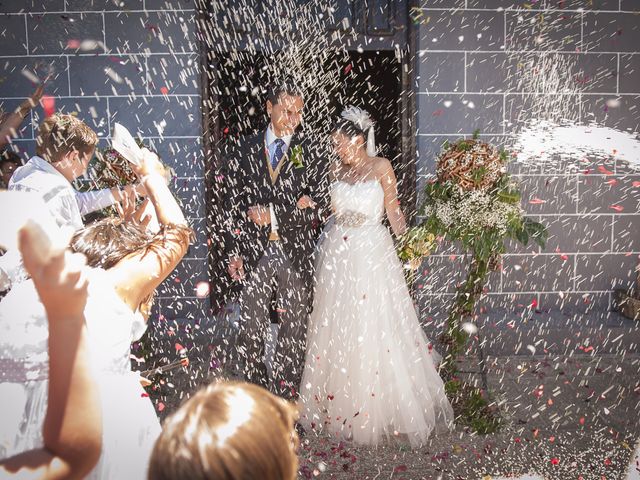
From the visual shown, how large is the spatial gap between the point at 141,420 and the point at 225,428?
0.65 metres

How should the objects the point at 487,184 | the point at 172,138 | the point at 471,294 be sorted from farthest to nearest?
the point at 172,138 < the point at 471,294 < the point at 487,184

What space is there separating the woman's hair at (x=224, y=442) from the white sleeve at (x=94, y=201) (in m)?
2.30

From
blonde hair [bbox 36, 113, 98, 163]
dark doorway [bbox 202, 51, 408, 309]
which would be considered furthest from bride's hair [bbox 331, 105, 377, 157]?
blonde hair [bbox 36, 113, 98, 163]

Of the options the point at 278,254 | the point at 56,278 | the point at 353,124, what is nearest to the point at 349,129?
the point at 353,124

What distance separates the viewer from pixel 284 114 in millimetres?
3510

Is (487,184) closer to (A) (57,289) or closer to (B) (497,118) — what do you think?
(B) (497,118)

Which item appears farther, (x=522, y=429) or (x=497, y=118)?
(x=497, y=118)

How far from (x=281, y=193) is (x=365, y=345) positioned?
102cm

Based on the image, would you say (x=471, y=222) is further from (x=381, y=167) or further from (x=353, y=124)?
(x=353, y=124)

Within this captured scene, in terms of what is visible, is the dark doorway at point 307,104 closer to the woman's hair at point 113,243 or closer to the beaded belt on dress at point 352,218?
the beaded belt on dress at point 352,218

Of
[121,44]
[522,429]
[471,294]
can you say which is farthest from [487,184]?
[121,44]

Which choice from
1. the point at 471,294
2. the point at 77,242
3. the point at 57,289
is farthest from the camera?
the point at 471,294

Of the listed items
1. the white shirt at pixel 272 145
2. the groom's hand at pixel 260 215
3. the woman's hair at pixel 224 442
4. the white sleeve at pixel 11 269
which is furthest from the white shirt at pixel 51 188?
the woman's hair at pixel 224 442

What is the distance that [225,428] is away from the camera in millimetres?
771
